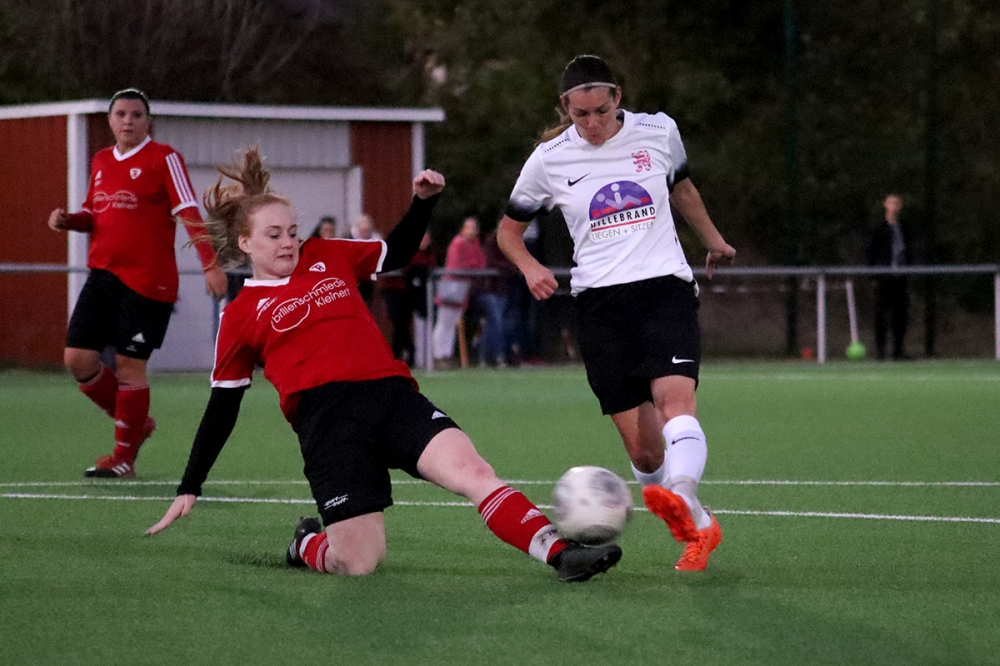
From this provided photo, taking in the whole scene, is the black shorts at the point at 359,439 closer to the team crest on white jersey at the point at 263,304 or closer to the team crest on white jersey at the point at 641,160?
the team crest on white jersey at the point at 263,304

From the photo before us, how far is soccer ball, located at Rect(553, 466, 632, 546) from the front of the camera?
5.79m

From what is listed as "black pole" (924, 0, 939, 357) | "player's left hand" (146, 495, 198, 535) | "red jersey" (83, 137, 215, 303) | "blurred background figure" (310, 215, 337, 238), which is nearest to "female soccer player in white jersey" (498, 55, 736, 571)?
"player's left hand" (146, 495, 198, 535)

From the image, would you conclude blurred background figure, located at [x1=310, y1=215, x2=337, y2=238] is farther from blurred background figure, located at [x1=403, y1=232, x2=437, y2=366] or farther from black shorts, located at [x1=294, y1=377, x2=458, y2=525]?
black shorts, located at [x1=294, y1=377, x2=458, y2=525]

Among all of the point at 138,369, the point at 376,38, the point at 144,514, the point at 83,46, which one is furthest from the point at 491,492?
the point at 376,38

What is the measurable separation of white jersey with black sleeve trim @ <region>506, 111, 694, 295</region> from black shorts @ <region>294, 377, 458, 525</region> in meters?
0.97

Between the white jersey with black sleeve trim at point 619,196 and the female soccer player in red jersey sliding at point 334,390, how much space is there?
755 mm

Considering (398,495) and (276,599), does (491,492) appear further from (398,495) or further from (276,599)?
(398,495)

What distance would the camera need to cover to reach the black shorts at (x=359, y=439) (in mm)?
5969

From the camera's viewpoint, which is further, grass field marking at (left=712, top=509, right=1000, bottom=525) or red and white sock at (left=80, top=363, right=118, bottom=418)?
red and white sock at (left=80, top=363, right=118, bottom=418)

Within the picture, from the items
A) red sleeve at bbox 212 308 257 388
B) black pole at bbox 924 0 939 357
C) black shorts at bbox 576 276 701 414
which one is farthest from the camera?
black pole at bbox 924 0 939 357

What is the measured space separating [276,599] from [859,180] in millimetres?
29713

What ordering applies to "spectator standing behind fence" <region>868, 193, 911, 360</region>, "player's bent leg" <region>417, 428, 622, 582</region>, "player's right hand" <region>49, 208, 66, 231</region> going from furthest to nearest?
"spectator standing behind fence" <region>868, 193, 911, 360</region> → "player's right hand" <region>49, 208, 66, 231</region> → "player's bent leg" <region>417, 428, 622, 582</region>

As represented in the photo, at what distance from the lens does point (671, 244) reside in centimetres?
673

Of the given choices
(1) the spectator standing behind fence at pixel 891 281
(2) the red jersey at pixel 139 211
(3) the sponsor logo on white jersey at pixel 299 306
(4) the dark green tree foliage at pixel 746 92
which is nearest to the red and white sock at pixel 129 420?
(2) the red jersey at pixel 139 211
